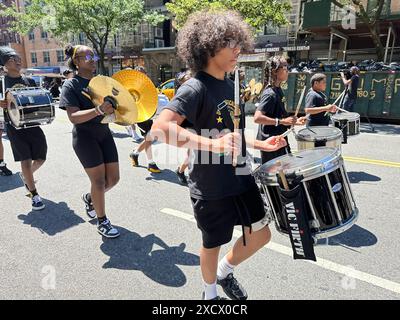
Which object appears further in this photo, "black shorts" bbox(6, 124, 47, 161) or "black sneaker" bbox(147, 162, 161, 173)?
"black sneaker" bbox(147, 162, 161, 173)

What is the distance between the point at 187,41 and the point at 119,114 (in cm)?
126

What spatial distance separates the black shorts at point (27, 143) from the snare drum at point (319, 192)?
3209 millimetres

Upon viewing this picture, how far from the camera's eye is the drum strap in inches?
76.5

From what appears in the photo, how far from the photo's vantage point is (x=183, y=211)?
413cm

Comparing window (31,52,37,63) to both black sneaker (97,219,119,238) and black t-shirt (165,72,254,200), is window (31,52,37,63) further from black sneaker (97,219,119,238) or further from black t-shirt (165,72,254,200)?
black t-shirt (165,72,254,200)

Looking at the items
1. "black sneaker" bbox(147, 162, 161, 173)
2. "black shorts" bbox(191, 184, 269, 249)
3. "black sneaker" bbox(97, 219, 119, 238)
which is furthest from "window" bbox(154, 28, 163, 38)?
"black shorts" bbox(191, 184, 269, 249)

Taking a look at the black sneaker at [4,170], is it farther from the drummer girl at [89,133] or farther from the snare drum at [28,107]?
the drummer girl at [89,133]

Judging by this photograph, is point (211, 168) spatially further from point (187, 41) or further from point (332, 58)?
point (332, 58)

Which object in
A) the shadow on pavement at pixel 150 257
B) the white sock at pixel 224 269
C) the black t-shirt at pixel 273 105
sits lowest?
the shadow on pavement at pixel 150 257

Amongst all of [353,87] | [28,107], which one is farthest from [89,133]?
[353,87]

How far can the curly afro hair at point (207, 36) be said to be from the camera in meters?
1.88

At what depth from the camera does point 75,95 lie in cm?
319

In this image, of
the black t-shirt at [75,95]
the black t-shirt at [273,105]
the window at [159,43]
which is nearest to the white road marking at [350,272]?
the black t-shirt at [273,105]
